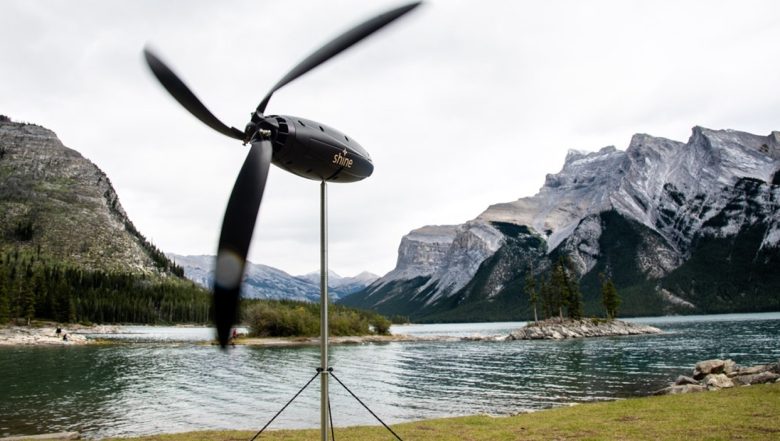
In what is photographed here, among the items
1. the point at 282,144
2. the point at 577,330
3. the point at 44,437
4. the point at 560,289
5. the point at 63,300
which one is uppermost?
the point at 63,300

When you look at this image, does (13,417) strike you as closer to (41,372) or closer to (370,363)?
(41,372)

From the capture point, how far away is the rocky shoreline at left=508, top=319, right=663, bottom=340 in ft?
378

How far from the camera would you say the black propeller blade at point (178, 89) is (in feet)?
23.9

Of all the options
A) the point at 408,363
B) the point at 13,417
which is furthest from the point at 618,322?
the point at 13,417

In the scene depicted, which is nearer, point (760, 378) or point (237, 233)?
point (237, 233)

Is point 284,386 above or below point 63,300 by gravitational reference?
below

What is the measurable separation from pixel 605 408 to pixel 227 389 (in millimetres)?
28903

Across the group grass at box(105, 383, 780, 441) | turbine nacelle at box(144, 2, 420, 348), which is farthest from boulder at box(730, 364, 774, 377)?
turbine nacelle at box(144, 2, 420, 348)

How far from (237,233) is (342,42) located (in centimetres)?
372

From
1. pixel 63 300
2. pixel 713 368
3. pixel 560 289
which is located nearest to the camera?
pixel 713 368

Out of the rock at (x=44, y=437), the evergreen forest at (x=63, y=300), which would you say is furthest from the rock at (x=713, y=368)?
the evergreen forest at (x=63, y=300)

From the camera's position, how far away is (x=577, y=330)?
11900cm

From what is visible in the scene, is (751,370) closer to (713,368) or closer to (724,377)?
(713,368)

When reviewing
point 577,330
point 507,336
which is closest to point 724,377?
point 507,336
